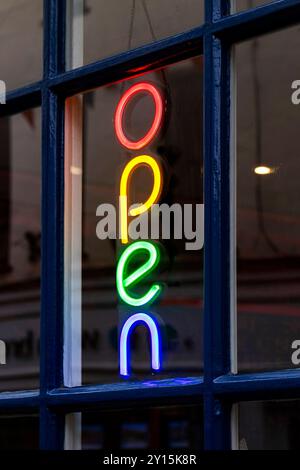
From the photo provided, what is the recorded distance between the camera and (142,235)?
454cm

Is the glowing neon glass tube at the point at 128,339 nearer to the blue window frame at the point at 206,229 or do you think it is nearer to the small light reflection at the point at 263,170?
the blue window frame at the point at 206,229

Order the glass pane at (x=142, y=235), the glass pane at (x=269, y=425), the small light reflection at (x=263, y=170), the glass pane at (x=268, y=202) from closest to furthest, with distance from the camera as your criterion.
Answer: the glass pane at (x=269, y=425), the glass pane at (x=268, y=202), the small light reflection at (x=263, y=170), the glass pane at (x=142, y=235)

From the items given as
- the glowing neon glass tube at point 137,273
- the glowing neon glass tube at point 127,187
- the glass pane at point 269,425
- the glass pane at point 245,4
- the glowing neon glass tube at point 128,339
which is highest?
the glass pane at point 245,4

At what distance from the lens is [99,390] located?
440cm

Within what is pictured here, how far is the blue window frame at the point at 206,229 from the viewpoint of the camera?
4.03 meters

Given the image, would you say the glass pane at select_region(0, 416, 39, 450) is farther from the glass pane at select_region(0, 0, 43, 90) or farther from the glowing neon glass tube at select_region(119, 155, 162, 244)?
the glass pane at select_region(0, 0, 43, 90)

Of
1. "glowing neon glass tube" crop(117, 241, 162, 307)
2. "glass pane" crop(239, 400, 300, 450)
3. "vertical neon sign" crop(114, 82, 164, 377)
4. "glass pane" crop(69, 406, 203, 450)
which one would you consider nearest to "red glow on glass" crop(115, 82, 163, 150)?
"vertical neon sign" crop(114, 82, 164, 377)

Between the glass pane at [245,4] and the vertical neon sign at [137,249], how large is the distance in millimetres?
521

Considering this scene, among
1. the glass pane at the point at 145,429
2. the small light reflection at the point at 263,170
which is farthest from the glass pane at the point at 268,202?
the glass pane at the point at 145,429

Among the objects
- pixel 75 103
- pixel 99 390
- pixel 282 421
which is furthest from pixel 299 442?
pixel 75 103

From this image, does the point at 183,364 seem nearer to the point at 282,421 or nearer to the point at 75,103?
the point at 282,421

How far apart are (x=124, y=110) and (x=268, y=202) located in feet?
2.91

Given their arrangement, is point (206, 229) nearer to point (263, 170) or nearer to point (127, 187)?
point (263, 170)
